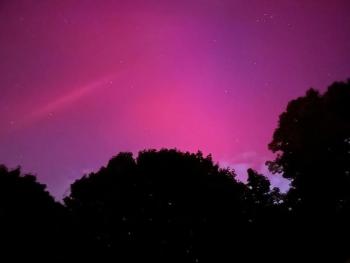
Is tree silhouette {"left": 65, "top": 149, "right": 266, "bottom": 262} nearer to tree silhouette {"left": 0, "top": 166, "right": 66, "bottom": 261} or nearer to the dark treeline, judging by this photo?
the dark treeline

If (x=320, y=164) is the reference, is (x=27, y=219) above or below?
below

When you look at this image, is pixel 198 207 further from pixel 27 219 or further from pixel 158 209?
pixel 27 219

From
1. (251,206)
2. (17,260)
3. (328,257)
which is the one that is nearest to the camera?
(17,260)

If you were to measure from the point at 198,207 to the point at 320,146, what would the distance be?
46.1ft

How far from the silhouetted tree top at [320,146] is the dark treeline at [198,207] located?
9 cm

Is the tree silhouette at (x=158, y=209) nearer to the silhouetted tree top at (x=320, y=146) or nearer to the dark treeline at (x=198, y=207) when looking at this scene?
the dark treeline at (x=198, y=207)

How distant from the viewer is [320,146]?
35812 millimetres

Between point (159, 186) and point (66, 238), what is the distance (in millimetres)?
10626

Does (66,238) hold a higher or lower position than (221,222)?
lower

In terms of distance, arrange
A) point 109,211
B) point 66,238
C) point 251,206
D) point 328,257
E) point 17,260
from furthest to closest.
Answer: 1. point 251,206
2. point 109,211
3. point 66,238
4. point 328,257
5. point 17,260

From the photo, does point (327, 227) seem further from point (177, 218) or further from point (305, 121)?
point (177, 218)

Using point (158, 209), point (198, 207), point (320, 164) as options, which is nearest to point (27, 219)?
point (158, 209)

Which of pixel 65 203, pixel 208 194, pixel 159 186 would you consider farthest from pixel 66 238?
pixel 208 194

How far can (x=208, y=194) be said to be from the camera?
39.6m
